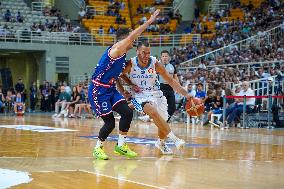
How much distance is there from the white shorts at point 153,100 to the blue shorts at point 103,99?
59cm

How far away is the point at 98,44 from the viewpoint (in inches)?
1585

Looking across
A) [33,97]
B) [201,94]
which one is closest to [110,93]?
[201,94]

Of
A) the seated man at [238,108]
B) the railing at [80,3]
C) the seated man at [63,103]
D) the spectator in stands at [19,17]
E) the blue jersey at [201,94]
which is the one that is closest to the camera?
the seated man at [238,108]

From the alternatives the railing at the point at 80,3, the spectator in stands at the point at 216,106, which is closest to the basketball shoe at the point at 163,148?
the spectator in stands at the point at 216,106

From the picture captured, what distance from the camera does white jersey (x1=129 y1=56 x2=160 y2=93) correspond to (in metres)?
9.47

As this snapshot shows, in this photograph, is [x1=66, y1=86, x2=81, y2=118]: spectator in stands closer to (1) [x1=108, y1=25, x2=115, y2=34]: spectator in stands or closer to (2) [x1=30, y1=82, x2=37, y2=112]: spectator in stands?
(2) [x1=30, y1=82, x2=37, y2=112]: spectator in stands

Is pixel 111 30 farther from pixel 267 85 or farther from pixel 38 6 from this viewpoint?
pixel 267 85

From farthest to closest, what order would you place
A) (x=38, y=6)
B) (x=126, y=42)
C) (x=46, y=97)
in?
(x=38, y=6)
(x=46, y=97)
(x=126, y=42)

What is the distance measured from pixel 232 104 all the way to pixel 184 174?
13.5 metres

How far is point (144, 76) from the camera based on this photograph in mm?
9539

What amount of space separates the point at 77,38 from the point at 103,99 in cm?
3139

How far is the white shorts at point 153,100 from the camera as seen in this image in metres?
9.48

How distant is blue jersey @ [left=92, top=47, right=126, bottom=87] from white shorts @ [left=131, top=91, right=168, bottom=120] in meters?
0.75

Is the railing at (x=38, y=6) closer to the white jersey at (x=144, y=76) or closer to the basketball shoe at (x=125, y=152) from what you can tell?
the white jersey at (x=144, y=76)
